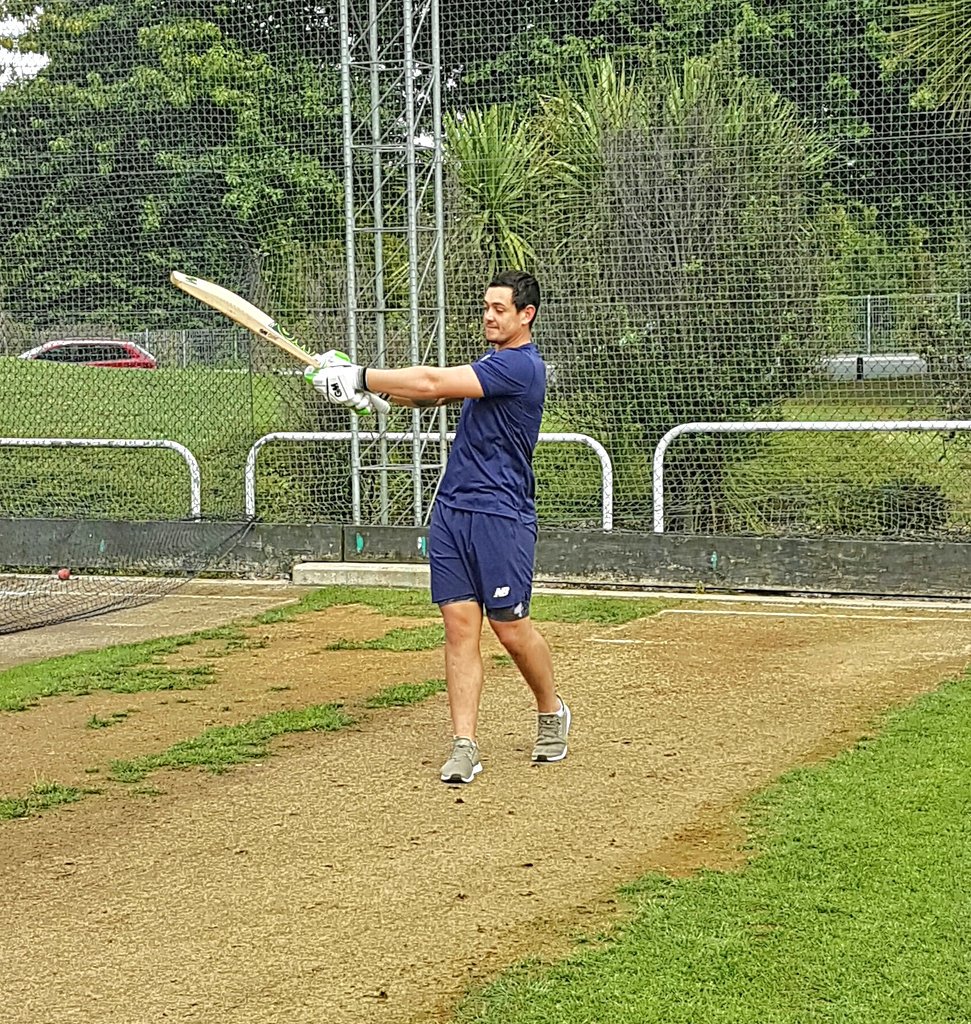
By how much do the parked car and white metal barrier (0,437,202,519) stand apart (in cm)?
115

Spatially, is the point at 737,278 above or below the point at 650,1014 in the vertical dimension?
above

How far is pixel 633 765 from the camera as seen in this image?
262 inches

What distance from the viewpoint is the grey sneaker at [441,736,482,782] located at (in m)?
6.34

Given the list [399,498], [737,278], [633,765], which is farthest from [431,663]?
[737,278]

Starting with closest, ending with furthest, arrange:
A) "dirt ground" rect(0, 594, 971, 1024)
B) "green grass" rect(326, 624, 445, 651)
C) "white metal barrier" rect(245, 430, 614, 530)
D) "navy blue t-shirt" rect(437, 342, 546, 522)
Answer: "dirt ground" rect(0, 594, 971, 1024), "navy blue t-shirt" rect(437, 342, 546, 522), "green grass" rect(326, 624, 445, 651), "white metal barrier" rect(245, 430, 614, 530)

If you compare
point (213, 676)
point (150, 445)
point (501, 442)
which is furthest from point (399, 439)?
point (501, 442)

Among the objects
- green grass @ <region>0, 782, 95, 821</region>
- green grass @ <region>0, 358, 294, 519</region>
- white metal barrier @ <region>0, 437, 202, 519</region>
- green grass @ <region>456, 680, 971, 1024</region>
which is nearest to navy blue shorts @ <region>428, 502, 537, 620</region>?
green grass @ <region>456, 680, 971, 1024</region>

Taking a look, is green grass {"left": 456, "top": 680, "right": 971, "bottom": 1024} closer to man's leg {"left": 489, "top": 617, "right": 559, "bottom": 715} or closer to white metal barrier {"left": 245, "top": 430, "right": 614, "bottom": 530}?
man's leg {"left": 489, "top": 617, "right": 559, "bottom": 715}

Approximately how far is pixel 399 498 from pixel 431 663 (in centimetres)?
384

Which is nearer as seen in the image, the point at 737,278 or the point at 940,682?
the point at 940,682

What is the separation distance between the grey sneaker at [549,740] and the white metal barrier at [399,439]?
5068 mm

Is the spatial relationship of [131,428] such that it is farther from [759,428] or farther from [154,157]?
[759,428]

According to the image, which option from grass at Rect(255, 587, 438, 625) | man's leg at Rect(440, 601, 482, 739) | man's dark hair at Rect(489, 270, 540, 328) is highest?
man's dark hair at Rect(489, 270, 540, 328)

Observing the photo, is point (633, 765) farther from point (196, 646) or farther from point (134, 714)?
point (196, 646)
